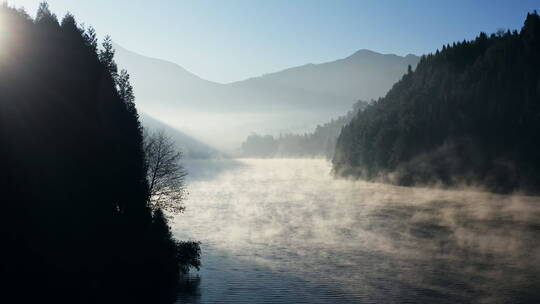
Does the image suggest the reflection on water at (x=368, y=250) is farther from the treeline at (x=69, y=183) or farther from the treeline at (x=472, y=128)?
the treeline at (x=472, y=128)

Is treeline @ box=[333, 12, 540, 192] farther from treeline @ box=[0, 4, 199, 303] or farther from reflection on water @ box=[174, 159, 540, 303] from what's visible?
treeline @ box=[0, 4, 199, 303]

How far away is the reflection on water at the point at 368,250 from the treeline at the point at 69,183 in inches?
274

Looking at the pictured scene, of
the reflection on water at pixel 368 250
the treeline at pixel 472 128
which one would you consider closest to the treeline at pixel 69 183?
the reflection on water at pixel 368 250

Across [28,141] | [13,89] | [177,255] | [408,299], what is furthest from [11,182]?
[408,299]

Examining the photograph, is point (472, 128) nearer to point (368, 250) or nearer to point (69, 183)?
point (368, 250)

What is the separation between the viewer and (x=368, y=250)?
65750 millimetres

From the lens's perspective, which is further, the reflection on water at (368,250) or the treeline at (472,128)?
the treeline at (472,128)

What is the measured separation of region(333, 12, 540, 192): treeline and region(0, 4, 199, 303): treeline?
404 feet

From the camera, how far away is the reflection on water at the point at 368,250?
4622 centimetres

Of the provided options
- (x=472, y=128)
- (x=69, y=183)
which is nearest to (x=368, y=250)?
(x=69, y=183)

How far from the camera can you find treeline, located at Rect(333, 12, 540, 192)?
151500 mm

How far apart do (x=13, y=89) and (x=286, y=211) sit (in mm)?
79967

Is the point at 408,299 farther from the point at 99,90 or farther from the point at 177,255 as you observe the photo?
the point at 99,90

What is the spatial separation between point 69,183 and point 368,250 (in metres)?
42.0
